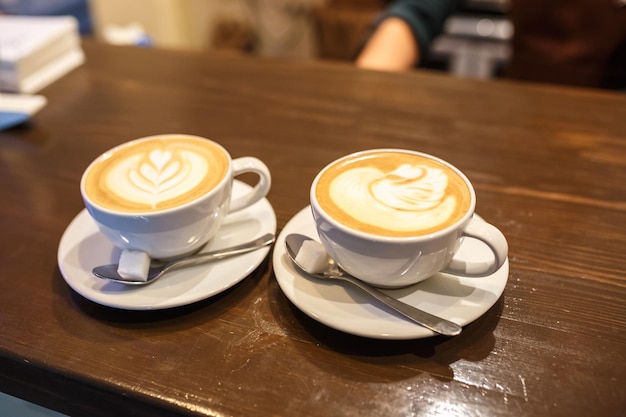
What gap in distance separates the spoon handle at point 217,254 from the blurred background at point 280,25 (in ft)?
4.23

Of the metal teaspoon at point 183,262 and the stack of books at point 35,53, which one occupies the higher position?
the stack of books at point 35,53

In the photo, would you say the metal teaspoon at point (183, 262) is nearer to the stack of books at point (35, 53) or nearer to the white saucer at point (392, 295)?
the white saucer at point (392, 295)

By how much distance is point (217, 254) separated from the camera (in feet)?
1.94

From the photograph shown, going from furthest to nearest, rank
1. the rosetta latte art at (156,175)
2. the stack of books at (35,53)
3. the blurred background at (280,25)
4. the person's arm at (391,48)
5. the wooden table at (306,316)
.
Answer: the blurred background at (280,25) → the person's arm at (391,48) → the stack of books at (35,53) → the rosetta latte art at (156,175) → the wooden table at (306,316)

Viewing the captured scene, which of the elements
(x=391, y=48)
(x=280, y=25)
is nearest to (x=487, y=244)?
(x=391, y=48)

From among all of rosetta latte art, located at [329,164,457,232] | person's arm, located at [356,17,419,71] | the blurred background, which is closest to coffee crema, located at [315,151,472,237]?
rosetta latte art, located at [329,164,457,232]

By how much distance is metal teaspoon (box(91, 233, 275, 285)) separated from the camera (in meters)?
0.56

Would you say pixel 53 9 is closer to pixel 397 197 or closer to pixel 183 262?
pixel 183 262

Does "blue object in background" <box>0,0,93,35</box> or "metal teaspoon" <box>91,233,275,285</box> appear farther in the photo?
"blue object in background" <box>0,0,93,35</box>

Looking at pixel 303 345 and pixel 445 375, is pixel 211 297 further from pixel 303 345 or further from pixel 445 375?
pixel 445 375

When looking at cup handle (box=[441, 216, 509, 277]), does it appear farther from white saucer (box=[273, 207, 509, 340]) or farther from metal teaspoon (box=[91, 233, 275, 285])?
metal teaspoon (box=[91, 233, 275, 285])

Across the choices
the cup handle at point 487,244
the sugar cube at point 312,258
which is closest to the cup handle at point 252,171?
the sugar cube at point 312,258

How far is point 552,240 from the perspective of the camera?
2.14 ft

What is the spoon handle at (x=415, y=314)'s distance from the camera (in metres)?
0.48
